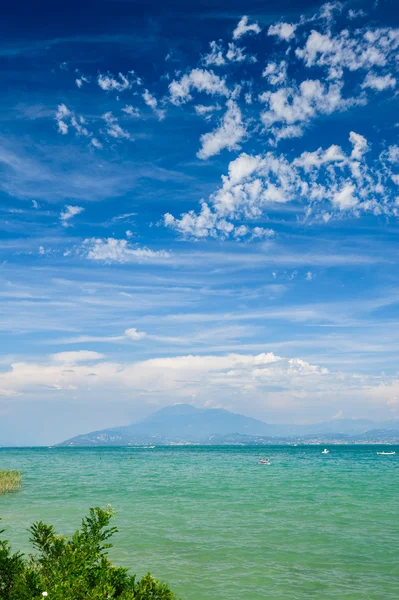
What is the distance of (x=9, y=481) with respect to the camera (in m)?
54.5

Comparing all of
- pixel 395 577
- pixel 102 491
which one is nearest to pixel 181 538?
pixel 395 577

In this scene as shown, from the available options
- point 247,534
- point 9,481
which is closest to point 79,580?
point 247,534

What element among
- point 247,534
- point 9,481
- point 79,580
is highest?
point 79,580

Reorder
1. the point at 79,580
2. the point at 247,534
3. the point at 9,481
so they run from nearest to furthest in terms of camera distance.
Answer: the point at 79,580
the point at 247,534
the point at 9,481

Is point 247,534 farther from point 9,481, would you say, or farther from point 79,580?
point 9,481

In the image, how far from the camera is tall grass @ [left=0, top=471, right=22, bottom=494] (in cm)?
5269

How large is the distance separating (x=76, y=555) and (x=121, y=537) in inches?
876

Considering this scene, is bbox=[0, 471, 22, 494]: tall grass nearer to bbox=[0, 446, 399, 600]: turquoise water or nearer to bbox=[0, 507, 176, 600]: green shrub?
bbox=[0, 446, 399, 600]: turquoise water

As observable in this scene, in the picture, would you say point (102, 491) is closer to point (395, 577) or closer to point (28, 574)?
point (395, 577)

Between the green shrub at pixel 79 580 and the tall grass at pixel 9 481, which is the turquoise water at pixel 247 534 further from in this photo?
the green shrub at pixel 79 580

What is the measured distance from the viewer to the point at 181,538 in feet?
96.1

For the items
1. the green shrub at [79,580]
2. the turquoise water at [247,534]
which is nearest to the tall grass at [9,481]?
the turquoise water at [247,534]

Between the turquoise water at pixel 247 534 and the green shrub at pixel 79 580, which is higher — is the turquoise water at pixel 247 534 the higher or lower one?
the lower one

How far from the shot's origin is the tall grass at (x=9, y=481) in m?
52.7
